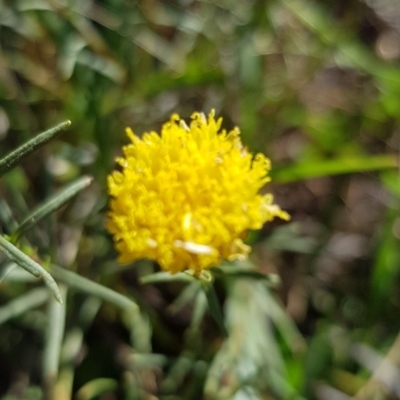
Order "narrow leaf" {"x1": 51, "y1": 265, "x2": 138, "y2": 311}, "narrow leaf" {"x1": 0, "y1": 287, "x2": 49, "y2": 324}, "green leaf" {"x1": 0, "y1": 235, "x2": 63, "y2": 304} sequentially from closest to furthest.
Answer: "green leaf" {"x1": 0, "y1": 235, "x2": 63, "y2": 304}, "narrow leaf" {"x1": 51, "y1": 265, "x2": 138, "y2": 311}, "narrow leaf" {"x1": 0, "y1": 287, "x2": 49, "y2": 324}

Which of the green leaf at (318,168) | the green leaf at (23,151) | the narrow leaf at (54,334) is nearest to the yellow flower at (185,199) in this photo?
the green leaf at (23,151)

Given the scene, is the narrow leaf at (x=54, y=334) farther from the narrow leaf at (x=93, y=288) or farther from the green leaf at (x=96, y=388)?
the green leaf at (x=96, y=388)

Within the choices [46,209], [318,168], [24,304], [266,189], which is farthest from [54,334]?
[266,189]

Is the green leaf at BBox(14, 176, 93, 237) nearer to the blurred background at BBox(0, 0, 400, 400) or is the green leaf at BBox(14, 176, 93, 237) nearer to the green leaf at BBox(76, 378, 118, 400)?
the blurred background at BBox(0, 0, 400, 400)

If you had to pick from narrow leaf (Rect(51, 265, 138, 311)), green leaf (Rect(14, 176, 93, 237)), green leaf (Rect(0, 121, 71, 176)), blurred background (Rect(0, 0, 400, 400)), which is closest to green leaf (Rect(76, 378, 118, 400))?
blurred background (Rect(0, 0, 400, 400))

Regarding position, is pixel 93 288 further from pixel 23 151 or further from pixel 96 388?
pixel 96 388

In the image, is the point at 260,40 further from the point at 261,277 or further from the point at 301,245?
the point at 261,277
